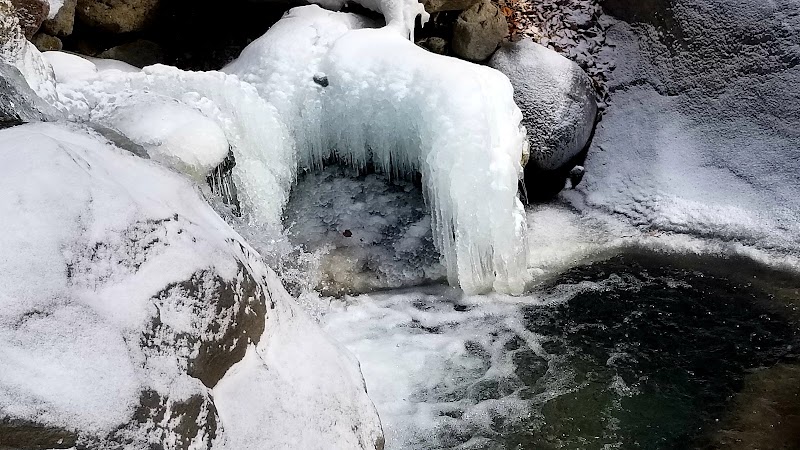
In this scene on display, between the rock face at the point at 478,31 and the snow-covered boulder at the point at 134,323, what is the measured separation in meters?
3.93

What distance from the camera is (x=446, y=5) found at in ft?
17.8

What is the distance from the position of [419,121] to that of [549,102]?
1684 mm

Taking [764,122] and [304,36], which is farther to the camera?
[764,122]

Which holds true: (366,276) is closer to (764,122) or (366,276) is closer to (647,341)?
A: (647,341)

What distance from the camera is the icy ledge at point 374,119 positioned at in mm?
4129

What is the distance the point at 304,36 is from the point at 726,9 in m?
3.85

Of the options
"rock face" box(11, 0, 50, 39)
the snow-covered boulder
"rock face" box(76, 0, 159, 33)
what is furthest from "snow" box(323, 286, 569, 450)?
"rock face" box(76, 0, 159, 33)

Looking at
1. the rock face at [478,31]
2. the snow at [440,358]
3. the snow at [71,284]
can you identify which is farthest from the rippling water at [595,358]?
the rock face at [478,31]

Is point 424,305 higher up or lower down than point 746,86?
lower down

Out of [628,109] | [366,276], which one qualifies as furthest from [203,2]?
[628,109]

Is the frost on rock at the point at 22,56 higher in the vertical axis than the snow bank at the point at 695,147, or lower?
higher

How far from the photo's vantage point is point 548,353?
4.00 metres

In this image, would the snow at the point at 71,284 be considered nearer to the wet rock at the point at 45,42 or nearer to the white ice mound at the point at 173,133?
the white ice mound at the point at 173,133

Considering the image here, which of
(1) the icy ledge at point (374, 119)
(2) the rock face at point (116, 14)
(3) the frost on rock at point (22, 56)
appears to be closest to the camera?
(3) the frost on rock at point (22, 56)
